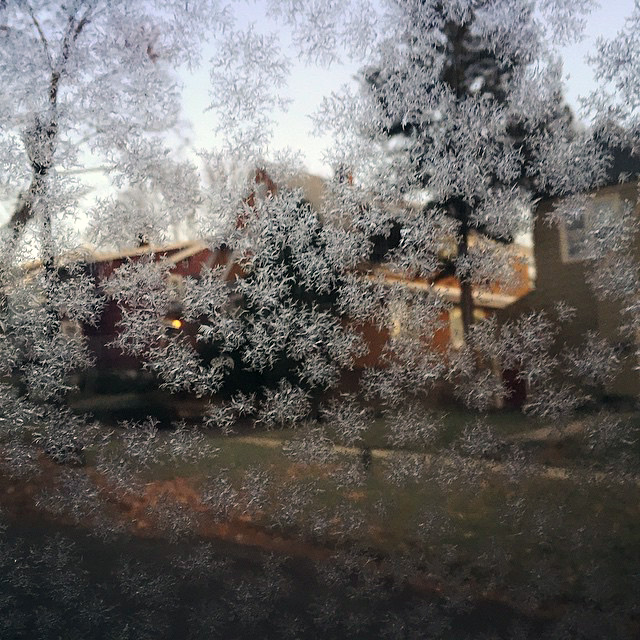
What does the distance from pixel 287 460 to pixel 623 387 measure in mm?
693

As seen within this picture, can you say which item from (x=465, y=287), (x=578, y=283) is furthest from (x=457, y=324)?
(x=578, y=283)

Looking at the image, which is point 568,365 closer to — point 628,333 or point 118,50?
point 628,333

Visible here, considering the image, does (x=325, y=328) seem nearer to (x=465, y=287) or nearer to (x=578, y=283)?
(x=465, y=287)

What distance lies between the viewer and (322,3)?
1.25 m

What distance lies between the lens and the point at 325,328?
1225 millimetres

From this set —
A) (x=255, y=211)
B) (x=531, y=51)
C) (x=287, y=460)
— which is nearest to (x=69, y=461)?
(x=287, y=460)

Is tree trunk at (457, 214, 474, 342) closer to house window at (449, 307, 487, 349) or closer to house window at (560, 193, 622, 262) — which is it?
house window at (449, 307, 487, 349)

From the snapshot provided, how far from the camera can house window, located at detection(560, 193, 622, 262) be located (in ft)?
3.88

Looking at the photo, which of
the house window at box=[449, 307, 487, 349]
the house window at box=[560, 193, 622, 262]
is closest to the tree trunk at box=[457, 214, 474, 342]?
the house window at box=[449, 307, 487, 349]

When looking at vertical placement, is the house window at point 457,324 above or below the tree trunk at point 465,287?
below

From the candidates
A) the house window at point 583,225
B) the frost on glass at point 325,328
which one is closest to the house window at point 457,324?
the frost on glass at point 325,328

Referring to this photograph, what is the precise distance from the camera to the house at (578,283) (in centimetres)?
118

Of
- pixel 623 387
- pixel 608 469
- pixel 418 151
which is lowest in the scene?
pixel 608 469

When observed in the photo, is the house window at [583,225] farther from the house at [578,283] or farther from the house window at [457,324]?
the house window at [457,324]
